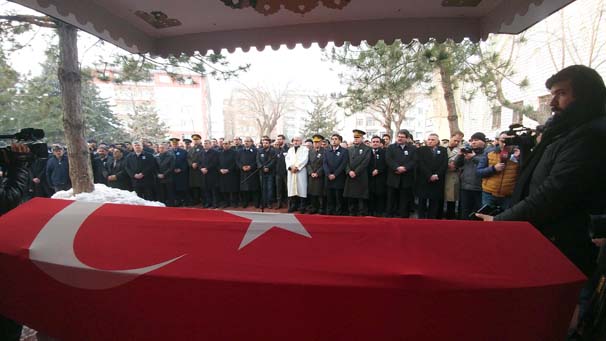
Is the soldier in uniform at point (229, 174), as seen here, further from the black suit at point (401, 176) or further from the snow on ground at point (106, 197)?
the black suit at point (401, 176)

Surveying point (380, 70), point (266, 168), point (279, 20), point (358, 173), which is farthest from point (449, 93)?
point (279, 20)

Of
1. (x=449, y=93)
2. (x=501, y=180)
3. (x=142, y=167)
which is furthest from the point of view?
(x=449, y=93)

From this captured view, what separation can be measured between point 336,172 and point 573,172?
199 inches

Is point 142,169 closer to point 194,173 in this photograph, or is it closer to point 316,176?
point 194,173

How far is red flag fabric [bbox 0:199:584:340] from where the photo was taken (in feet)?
3.69

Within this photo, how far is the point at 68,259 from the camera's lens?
1350 mm

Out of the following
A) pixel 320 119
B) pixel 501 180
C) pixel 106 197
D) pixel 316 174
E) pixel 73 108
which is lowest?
pixel 106 197

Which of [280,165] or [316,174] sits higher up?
[280,165]

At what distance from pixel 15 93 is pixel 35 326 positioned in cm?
1468

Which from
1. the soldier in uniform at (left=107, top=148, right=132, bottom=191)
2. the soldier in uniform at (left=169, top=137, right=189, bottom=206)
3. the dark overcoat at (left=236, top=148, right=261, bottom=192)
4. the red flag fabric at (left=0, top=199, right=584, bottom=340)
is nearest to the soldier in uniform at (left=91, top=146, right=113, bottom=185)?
the soldier in uniform at (left=107, top=148, right=132, bottom=191)

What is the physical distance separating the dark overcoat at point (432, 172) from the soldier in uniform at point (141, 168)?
22.6 ft

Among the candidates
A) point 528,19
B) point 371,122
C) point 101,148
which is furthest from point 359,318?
point 371,122

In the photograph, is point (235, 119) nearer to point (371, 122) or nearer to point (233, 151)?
point (371, 122)

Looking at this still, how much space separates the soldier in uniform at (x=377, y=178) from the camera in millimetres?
6141
